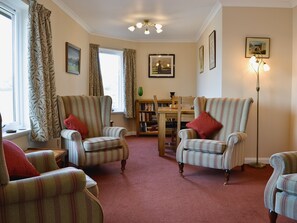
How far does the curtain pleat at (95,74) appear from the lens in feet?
19.6

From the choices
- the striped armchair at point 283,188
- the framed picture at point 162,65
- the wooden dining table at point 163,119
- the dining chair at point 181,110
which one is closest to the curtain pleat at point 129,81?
the framed picture at point 162,65

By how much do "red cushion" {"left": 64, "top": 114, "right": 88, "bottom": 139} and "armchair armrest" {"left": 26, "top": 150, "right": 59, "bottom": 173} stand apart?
1.31 meters

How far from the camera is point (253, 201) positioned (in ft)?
8.80

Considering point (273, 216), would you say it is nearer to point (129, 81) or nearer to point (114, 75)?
point (129, 81)

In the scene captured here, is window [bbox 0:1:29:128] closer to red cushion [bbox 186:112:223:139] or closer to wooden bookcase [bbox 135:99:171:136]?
red cushion [bbox 186:112:223:139]

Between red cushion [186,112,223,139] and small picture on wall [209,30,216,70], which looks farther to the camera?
small picture on wall [209,30,216,70]

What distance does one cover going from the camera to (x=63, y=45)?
14.5 feet

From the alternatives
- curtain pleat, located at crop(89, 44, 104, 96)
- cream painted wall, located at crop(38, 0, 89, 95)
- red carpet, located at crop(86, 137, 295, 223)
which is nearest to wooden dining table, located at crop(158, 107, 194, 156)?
red carpet, located at crop(86, 137, 295, 223)

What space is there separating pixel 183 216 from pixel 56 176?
122 cm

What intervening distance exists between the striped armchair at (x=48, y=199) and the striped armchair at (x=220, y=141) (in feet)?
5.92

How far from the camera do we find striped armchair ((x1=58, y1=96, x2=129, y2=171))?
3355 mm

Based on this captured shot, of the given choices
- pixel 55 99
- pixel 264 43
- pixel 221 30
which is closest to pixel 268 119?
pixel 264 43

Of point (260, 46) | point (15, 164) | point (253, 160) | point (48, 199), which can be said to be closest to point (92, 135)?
point (15, 164)

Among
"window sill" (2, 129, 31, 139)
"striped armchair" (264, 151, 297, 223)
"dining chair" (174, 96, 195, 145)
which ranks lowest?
"striped armchair" (264, 151, 297, 223)
